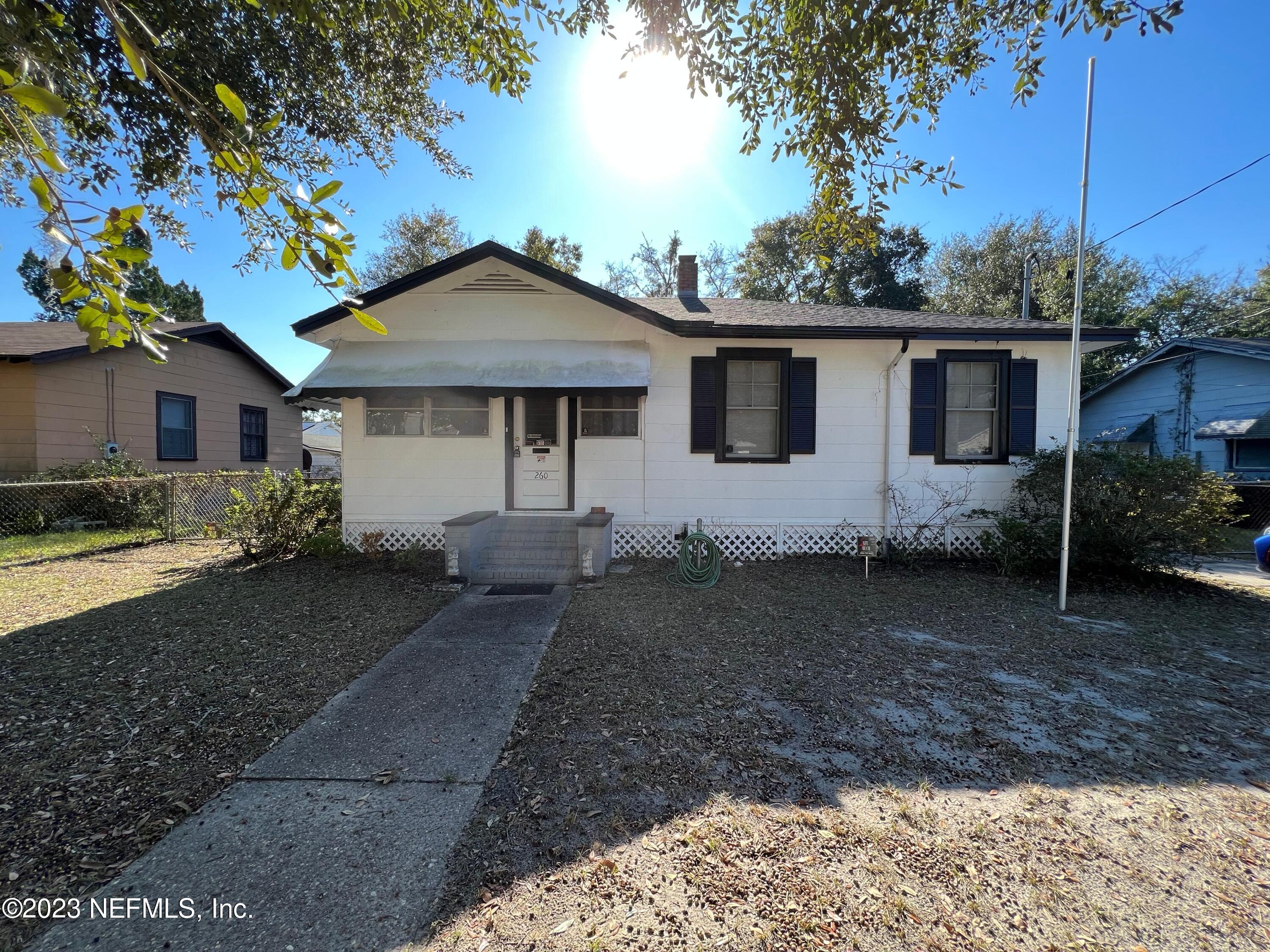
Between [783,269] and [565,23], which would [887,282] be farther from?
[565,23]

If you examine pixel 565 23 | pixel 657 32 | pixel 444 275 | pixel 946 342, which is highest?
pixel 565 23

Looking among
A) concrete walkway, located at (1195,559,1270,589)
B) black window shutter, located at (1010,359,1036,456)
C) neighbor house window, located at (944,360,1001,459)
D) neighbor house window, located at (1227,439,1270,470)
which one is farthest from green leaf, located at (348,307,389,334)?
neighbor house window, located at (1227,439,1270,470)

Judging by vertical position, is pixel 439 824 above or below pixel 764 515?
below

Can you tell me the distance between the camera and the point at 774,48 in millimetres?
4621

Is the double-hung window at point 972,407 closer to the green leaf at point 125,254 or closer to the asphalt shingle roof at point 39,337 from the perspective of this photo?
the green leaf at point 125,254

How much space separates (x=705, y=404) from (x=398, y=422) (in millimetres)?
4742

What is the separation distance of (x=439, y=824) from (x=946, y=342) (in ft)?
28.6

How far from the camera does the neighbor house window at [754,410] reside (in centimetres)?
797

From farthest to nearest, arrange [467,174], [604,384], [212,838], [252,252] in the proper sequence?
1. [467,174]
2. [604,384]
3. [252,252]
4. [212,838]

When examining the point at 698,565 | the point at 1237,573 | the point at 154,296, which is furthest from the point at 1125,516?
the point at 154,296

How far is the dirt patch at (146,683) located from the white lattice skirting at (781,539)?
10.0ft

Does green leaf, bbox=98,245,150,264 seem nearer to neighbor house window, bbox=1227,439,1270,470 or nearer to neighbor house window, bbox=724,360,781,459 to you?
neighbor house window, bbox=724,360,781,459

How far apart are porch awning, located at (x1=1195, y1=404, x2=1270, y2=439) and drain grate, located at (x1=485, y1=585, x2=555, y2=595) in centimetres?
1686

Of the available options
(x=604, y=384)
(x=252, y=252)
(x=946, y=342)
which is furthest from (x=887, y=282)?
(x=252, y=252)
